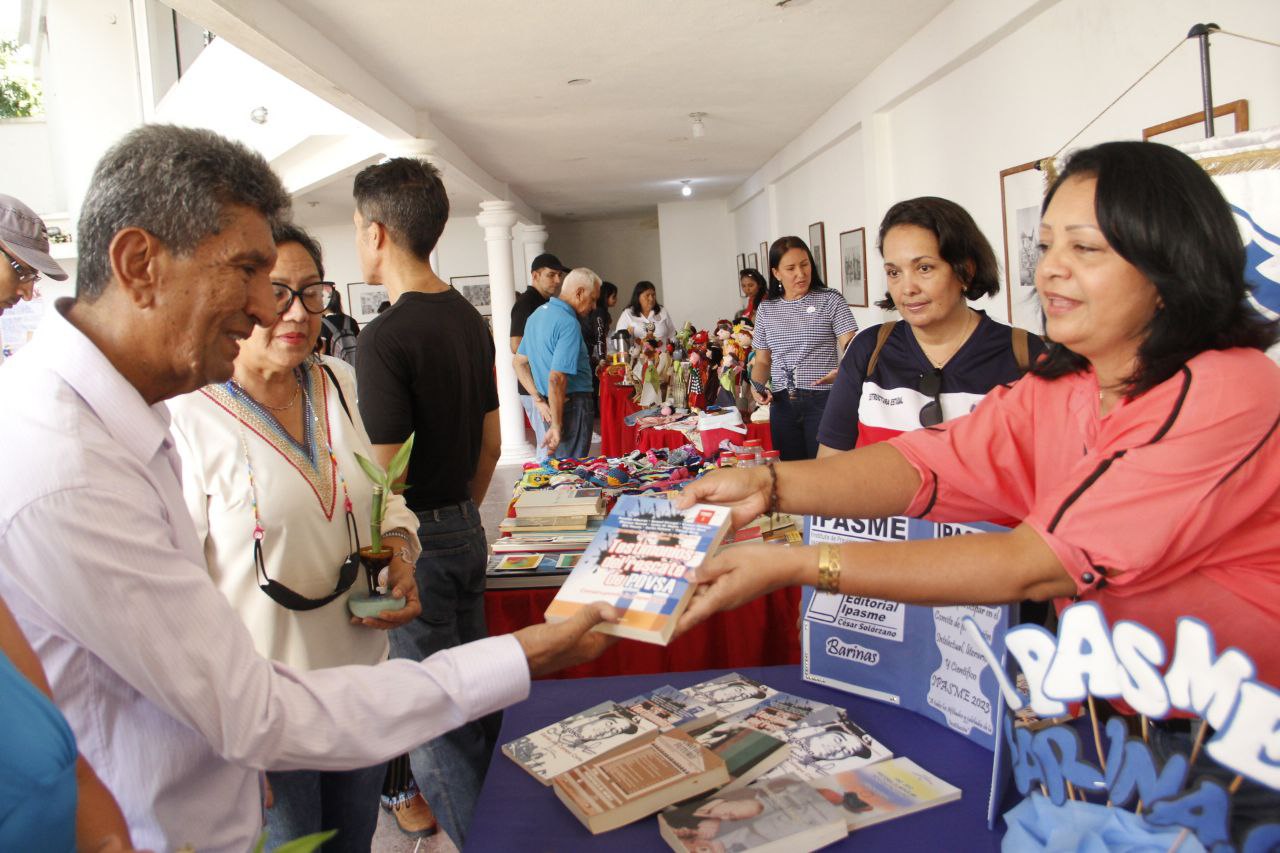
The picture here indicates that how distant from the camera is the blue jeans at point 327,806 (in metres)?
1.66

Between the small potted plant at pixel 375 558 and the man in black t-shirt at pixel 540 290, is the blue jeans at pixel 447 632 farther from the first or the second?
the man in black t-shirt at pixel 540 290

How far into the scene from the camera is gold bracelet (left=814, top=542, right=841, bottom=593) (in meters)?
1.24

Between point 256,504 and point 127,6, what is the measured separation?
1108 centimetres

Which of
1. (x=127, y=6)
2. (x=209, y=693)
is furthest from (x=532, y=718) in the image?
(x=127, y=6)

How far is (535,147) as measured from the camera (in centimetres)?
942

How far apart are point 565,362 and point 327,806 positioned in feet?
13.1

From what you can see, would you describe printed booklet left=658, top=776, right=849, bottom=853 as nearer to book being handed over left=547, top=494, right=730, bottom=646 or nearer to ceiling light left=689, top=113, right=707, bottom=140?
book being handed over left=547, top=494, right=730, bottom=646

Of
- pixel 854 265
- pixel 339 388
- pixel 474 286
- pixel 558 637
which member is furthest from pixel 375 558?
pixel 474 286

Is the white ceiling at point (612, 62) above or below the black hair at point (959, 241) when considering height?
above

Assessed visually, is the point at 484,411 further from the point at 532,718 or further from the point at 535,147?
the point at 535,147

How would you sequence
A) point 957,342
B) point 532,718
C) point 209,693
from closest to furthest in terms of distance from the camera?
point 209,693
point 532,718
point 957,342

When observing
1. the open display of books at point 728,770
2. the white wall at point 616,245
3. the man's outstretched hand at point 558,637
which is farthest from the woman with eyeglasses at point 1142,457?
the white wall at point 616,245

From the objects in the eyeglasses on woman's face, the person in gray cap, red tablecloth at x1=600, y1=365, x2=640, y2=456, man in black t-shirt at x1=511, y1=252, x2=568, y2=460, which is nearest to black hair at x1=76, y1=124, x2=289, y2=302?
the eyeglasses on woman's face

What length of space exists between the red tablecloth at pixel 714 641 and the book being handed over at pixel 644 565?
1.17 m
